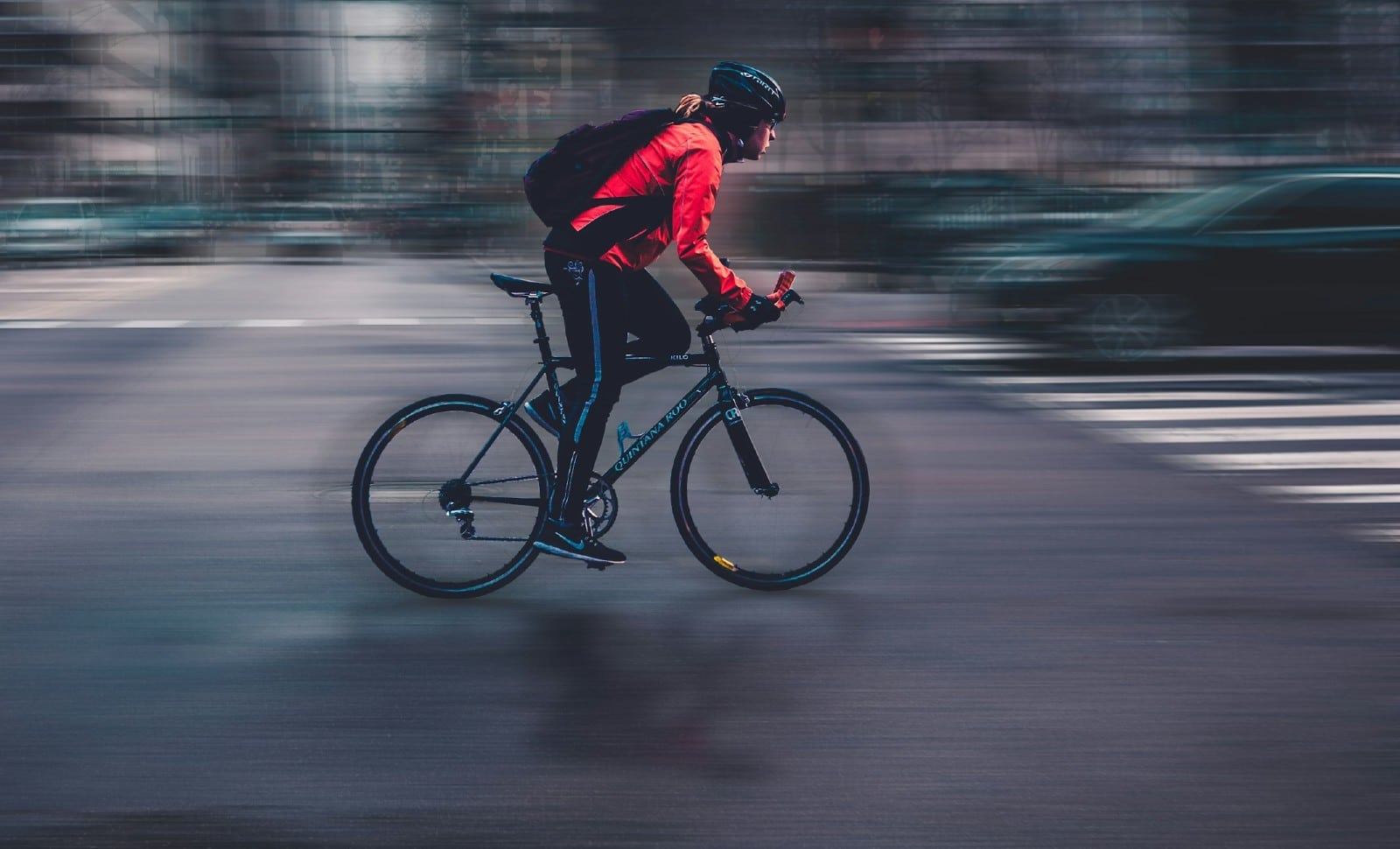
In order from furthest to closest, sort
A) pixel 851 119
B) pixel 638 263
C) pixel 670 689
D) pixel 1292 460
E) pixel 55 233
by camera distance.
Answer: pixel 55 233 → pixel 851 119 → pixel 1292 460 → pixel 638 263 → pixel 670 689

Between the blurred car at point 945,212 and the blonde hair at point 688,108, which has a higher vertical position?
the blonde hair at point 688,108

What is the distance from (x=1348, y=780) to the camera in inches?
171

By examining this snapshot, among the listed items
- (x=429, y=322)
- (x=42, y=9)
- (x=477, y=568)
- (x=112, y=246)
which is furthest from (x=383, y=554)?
(x=42, y=9)

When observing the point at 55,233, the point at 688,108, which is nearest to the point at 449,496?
the point at 688,108

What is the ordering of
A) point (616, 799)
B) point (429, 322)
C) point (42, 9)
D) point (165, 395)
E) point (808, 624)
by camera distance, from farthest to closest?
1. point (42, 9)
2. point (429, 322)
3. point (165, 395)
4. point (808, 624)
5. point (616, 799)

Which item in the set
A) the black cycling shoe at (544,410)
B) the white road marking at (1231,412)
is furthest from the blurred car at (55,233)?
the black cycling shoe at (544,410)

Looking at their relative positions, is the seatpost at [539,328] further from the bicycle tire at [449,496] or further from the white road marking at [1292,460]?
the white road marking at [1292,460]

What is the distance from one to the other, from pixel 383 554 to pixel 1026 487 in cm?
353

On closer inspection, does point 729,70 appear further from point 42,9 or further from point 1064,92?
point 42,9

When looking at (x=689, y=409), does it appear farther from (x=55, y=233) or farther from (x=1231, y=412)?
(x=55, y=233)

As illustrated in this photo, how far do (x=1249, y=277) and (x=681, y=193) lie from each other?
8.48 meters

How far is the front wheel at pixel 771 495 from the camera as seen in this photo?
6348mm

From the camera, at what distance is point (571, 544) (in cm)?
630

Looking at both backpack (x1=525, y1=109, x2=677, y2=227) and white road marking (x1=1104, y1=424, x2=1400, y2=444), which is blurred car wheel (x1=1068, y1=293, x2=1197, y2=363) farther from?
backpack (x1=525, y1=109, x2=677, y2=227)
